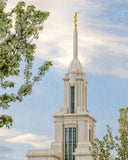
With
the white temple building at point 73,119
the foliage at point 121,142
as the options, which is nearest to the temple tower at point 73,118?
the white temple building at point 73,119

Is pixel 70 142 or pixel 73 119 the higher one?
pixel 73 119

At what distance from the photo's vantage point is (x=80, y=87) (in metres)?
90.1

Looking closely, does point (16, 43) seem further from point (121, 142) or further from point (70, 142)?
point (70, 142)

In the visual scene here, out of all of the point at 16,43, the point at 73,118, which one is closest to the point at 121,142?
the point at 16,43

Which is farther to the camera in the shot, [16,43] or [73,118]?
[73,118]

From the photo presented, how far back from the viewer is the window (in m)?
86.1

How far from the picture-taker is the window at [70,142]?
8612 centimetres

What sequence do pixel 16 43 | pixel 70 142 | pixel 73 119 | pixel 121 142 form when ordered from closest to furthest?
pixel 16 43 → pixel 121 142 → pixel 70 142 → pixel 73 119

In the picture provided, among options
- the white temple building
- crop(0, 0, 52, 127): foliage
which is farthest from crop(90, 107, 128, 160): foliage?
the white temple building

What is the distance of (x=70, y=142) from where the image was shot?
86.8 meters

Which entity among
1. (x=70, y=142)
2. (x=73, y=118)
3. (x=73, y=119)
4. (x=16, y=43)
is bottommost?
(x=16, y=43)

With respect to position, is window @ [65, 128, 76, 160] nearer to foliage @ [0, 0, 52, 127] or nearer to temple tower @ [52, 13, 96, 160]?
temple tower @ [52, 13, 96, 160]

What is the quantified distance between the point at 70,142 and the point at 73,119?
4.94 meters

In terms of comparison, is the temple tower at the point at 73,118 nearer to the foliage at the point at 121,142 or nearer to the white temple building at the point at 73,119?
the white temple building at the point at 73,119
